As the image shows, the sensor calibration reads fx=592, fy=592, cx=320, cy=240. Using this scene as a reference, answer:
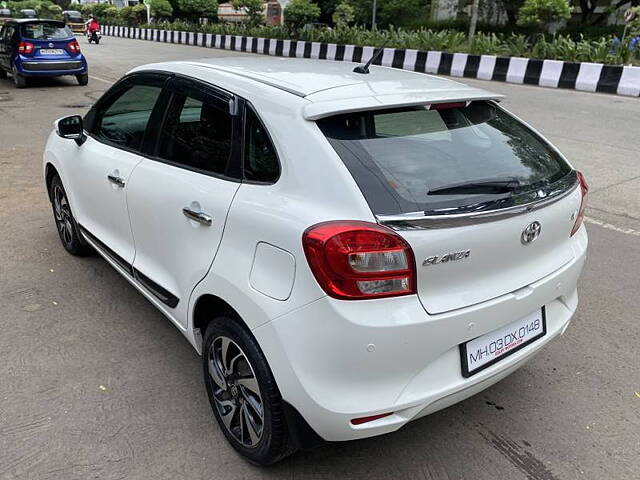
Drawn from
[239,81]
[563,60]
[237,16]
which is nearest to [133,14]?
[237,16]

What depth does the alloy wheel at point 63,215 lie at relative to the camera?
438 centimetres

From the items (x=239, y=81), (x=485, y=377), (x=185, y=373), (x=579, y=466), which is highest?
(x=239, y=81)

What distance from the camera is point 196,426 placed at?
270 centimetres

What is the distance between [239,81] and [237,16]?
5357 centimetres

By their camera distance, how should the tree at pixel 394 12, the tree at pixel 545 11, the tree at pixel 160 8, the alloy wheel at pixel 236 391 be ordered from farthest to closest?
the tree at pixel 160 8
the tree at pixel 394 12
the tree at pixel 545 11
the alloy wheel at pixel 236 391

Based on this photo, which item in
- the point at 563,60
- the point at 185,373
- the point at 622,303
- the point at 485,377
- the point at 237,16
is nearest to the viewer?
the point at 485,377

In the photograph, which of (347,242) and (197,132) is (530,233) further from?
(197,132)

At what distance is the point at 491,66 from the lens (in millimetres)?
15078

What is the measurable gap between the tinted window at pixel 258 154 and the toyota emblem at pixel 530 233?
99cm

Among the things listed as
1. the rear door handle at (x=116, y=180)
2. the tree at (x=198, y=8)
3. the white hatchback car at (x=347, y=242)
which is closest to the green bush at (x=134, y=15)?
the tree at (x=198, y=8)

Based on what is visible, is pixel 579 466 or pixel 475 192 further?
pixel 579 466

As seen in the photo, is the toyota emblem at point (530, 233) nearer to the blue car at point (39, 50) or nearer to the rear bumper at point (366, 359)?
the rear bumper at point (366, 359)

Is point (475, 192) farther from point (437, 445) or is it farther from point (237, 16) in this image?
point (237, 16)

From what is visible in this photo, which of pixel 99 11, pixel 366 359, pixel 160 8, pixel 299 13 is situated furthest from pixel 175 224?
pixel 99 11
